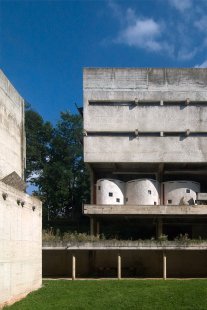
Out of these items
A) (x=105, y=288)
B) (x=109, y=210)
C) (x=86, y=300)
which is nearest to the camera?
(x=86, y=300)

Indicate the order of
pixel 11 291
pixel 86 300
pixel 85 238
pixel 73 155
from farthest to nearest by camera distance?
1. pixel 73 155
2. pixel 85 238
3. pixel 86 300
4. pixel 11 291

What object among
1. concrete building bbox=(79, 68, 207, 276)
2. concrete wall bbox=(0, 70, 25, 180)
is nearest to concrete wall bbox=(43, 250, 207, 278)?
concrete building bbox=(79, 68, 207, 276)

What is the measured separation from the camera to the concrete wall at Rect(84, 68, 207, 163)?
38.6 meters

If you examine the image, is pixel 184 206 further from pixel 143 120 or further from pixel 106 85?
pixel 106 85

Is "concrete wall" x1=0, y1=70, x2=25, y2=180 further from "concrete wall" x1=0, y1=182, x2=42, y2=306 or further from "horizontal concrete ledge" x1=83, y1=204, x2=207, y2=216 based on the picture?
"horizontal concrete ledge" x1=83, y1=204, x2=207, y2=216

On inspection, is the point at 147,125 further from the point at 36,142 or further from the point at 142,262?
the point at 36,142

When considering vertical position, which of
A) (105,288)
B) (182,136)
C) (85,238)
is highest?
(182,136)

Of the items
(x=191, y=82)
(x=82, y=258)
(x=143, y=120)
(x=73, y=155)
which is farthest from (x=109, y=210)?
(x=73, y=155)

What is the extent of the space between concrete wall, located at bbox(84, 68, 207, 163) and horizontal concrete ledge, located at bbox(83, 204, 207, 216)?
12.1 ft

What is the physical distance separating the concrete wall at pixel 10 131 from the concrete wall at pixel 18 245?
2015 mm

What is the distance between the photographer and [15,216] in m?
20.2

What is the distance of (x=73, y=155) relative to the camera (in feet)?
187

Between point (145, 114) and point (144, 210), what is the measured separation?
7627 mm

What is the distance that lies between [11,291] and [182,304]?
710 centimetres
